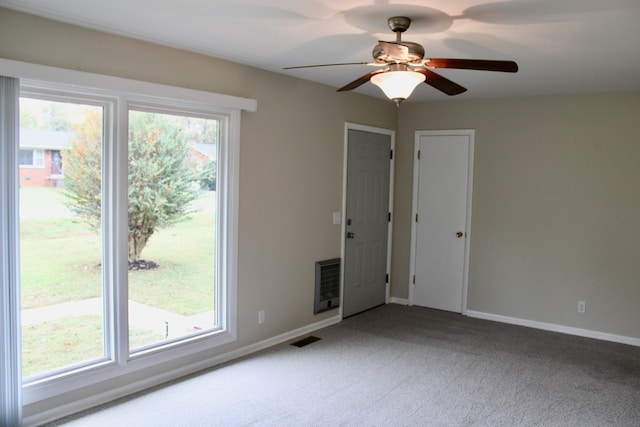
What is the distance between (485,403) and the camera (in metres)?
3.39

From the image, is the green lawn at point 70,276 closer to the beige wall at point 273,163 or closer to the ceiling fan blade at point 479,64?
the beige wall at point 273,163

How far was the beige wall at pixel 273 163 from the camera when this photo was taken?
3301 mm

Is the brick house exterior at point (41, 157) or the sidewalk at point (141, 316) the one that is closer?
the brick house exterior at point (41, 157)

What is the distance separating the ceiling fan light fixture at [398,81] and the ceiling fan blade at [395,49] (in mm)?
124

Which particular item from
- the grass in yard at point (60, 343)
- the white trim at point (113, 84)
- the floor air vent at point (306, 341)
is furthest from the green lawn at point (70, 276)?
the floor air vent at point (306, 341)

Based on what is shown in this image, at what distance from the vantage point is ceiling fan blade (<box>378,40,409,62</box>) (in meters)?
2.41

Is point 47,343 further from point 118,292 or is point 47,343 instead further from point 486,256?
point 486,256

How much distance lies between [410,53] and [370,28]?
440 millimetres

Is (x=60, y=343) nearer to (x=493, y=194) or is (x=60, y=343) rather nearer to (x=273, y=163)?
(x=273, y=163)

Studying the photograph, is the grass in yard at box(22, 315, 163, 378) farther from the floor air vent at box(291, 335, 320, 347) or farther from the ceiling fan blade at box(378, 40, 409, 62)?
the ceiling fan blade at box(378, 40, 409, 62)

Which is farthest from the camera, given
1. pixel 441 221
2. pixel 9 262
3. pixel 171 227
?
pixel 441 221

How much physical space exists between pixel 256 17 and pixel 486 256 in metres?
3.73

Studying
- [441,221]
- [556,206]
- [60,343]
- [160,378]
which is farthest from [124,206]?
[556,206]

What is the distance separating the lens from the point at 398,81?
8.77 ft
